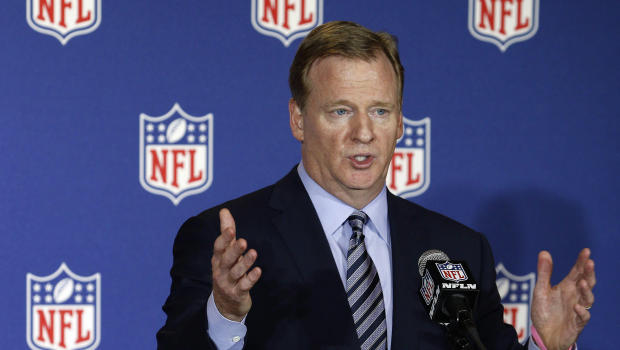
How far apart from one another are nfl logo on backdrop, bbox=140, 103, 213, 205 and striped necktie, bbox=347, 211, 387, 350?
1.02m

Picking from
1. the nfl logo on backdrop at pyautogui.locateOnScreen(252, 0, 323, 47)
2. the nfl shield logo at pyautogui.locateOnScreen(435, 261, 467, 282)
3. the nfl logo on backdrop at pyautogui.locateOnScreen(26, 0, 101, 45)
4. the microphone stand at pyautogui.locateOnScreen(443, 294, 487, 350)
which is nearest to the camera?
the microphone stand at pyautogui.locateOnScreen(443, 294, 487, 350)

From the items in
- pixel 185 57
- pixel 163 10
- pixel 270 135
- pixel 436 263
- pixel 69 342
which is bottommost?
pixel 69 342

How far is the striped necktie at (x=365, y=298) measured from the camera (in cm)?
160

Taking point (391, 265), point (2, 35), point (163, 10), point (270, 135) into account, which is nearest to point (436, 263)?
point (391, 265)

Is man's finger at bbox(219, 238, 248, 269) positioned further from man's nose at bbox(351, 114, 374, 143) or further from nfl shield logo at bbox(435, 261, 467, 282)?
man's nose at bbox(351, 114, 374, 143)

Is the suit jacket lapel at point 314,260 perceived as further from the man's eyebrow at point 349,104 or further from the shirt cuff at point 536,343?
the shirt cuff at point 536,343

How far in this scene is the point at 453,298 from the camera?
126 cm

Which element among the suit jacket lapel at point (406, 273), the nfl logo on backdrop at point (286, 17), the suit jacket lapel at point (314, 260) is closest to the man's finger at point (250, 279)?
the suit jacket lapel at point (314, 260)

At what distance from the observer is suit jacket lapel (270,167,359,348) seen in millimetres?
1583

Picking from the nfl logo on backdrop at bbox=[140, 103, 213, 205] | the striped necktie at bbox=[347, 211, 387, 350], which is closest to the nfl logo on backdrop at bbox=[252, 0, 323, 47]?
the nfl logo on backdrop at bbox=[140, 103, 213, 205]

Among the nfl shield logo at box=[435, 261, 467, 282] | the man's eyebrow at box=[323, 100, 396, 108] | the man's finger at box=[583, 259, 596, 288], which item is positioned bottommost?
the man's finger at box=[583, 259, 596, 288]

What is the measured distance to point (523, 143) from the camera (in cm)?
280

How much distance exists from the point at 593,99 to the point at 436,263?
1.78m

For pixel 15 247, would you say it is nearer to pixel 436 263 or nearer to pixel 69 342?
pixel 69 342
